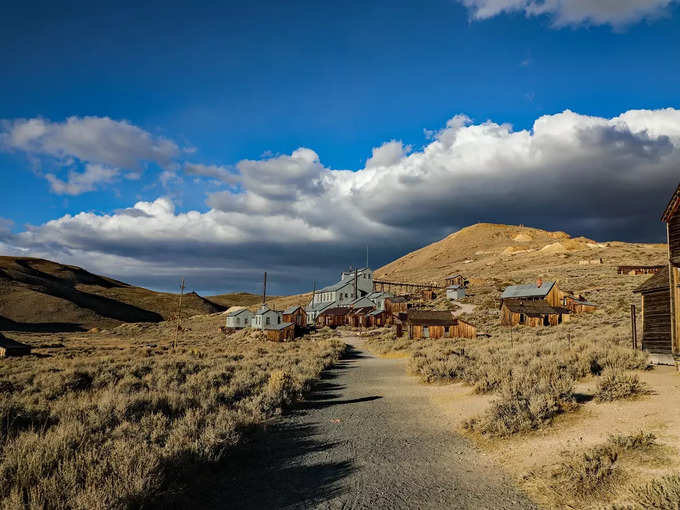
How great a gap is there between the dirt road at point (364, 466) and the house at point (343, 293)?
201 ft

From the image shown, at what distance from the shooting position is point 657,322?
17.7 m

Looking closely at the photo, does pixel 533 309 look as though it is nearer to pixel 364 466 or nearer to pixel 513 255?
pixel 364 466

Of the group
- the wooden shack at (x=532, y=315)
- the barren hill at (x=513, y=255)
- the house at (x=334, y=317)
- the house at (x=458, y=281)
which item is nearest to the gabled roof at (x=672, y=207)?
the wooden shack at (x=532, y=315)

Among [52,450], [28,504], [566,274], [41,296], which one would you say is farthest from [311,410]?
[41,296]

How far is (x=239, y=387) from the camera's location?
14.0 metres

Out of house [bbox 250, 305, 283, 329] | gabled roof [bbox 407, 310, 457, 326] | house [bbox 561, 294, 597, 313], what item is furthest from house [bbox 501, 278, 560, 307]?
house [bbox 250, 305, 283, 329]

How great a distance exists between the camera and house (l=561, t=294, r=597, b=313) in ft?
173

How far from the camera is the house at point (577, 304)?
52.7 meters

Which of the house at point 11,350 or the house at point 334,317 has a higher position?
the house at point 334,317

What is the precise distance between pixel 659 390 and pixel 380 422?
7.37 meters

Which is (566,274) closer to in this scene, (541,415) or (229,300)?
(541,415)

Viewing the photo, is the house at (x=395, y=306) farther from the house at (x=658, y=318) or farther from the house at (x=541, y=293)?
the house at (x=658, y=318)

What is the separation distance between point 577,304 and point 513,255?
272ft

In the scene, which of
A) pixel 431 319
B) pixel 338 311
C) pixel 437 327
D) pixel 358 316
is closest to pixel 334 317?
pixel 338 311
